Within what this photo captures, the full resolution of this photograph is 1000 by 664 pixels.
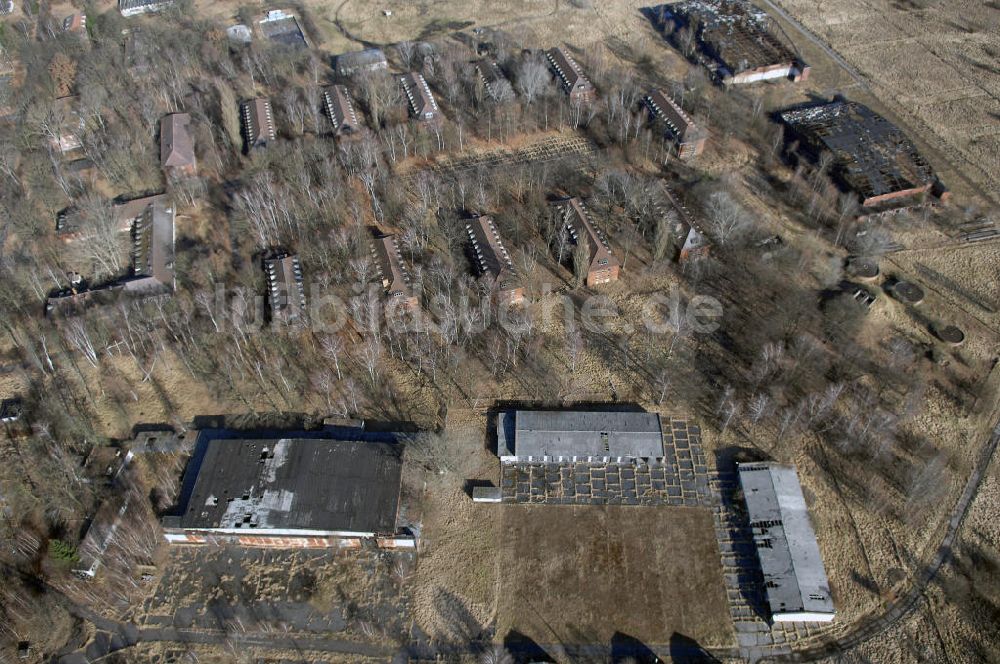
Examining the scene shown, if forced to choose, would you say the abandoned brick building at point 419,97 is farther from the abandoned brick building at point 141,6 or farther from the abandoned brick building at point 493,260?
the abandoned brick building at point 141,6

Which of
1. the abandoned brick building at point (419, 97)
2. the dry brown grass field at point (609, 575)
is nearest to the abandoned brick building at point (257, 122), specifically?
the abandoned brick building at point (419, 97)

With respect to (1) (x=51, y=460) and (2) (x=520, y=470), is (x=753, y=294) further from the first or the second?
(1) (x=51, y=460)

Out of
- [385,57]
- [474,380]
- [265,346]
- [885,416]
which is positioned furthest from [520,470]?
[385,57]

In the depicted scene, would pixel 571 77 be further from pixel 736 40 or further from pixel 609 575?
pixel 609 575

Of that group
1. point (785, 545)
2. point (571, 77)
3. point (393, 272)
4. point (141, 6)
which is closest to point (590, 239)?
point (393, 272)

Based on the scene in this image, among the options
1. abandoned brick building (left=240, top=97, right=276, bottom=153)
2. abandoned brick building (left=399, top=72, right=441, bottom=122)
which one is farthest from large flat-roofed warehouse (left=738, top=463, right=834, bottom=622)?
abandoned brick building (left=240, top=97, right=276, bottom=153)

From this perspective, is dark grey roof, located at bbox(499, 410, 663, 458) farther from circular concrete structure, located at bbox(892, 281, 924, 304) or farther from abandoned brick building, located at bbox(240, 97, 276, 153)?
abandoned brick building, located at bbox(240, 97, 276, 153)
